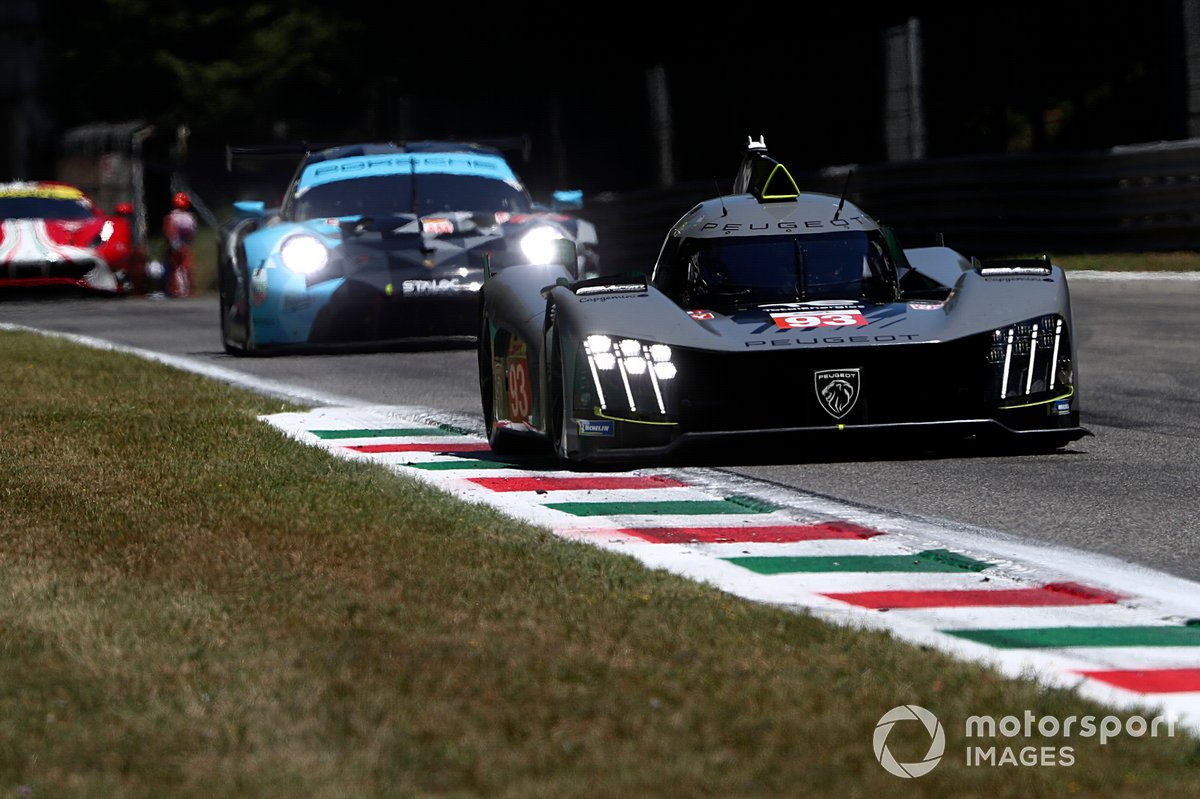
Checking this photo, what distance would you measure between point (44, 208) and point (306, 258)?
11.8 m

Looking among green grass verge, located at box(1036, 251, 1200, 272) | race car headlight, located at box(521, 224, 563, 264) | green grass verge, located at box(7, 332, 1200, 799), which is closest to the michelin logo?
green grass verge, located at box(7, 332, 1200, 799)

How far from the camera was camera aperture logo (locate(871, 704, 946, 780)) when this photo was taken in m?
4.14

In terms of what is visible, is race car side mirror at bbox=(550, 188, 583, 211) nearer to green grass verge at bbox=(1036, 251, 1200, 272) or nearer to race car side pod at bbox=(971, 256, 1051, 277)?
green grass verge at bbox=(1036, 251, 1200, 272)

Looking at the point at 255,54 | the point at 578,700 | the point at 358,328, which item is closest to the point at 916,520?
the point at 578,700

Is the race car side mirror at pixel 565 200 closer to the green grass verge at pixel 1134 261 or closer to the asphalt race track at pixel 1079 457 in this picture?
the asphalt race track at pixel 1079 457

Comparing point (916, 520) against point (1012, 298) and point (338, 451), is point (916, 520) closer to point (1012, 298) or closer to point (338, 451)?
point (1012, 298)

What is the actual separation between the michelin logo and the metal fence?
1255 cm

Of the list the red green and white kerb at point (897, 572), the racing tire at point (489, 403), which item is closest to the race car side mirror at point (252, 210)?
the racing tire at point (489, 403)

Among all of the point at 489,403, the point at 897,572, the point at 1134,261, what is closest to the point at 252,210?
the point at 489,403

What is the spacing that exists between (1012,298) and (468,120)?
2496 centimetres

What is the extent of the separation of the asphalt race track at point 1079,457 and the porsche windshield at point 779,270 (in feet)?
2.28

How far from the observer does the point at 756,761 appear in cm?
418

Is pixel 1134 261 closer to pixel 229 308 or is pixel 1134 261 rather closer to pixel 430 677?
pixel 229 308

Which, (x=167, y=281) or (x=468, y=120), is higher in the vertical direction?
(x=468, y=120)
